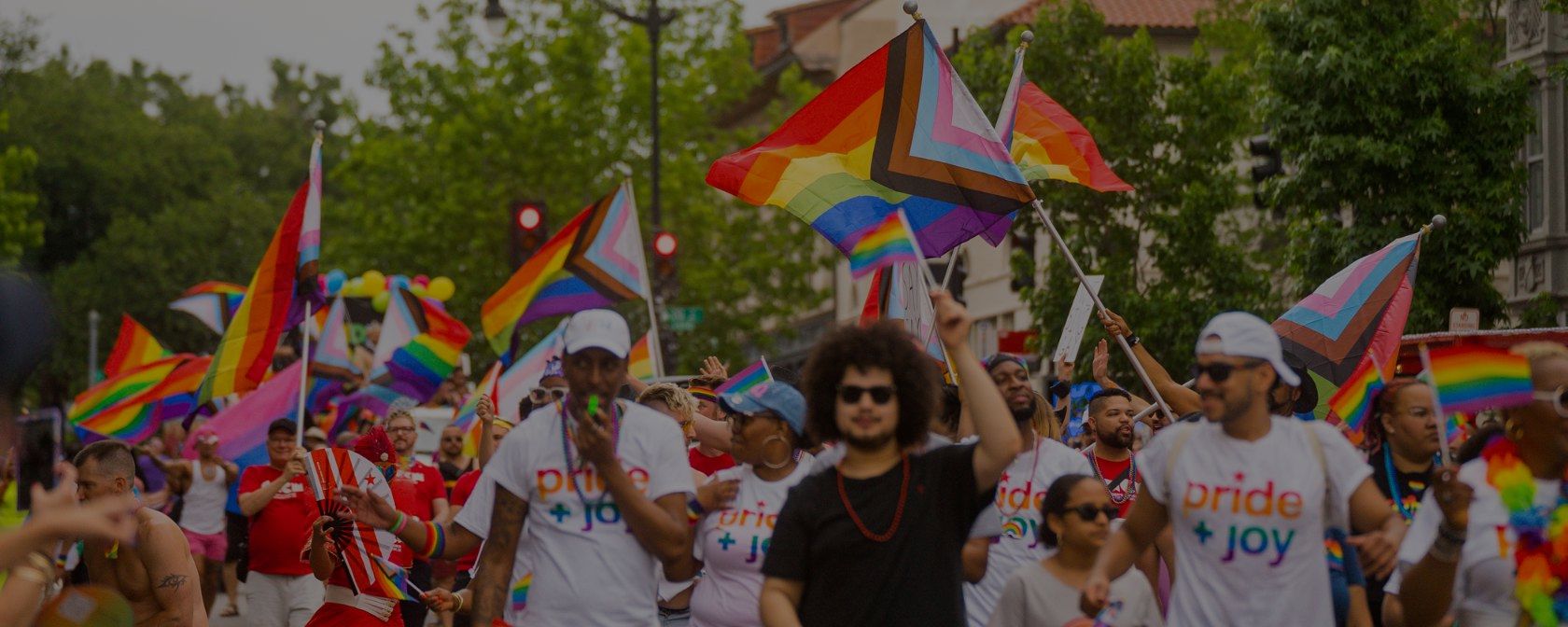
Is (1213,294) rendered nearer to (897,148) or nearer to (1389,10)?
(1389,10)

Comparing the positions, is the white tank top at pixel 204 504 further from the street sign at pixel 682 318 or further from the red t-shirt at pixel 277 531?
the street sign at pixel 682 318

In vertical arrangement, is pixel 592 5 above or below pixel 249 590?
above

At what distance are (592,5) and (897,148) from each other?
1306 inches

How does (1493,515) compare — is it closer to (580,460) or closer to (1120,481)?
(580,460)

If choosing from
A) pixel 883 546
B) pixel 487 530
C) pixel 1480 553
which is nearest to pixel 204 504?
pixel 487 530

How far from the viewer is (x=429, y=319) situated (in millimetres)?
19625

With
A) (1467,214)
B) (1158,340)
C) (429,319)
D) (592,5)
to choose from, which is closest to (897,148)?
(429,319)

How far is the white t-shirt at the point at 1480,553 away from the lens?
6.31m

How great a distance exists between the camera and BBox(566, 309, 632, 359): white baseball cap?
272 inches

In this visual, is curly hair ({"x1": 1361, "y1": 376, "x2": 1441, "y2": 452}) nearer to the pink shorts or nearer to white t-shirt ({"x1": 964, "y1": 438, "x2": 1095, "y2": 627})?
white t-shirt ({"x1": 964, "y1": 438, "x2": 1095, "y2": 627})

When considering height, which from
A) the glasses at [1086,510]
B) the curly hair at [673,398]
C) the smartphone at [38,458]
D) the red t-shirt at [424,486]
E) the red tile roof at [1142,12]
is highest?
the red tile roof at [1142,12]

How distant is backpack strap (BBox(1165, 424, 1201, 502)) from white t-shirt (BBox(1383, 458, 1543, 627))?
2.25ft

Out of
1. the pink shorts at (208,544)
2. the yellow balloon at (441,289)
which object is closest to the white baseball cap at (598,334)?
the pink shorts at (208,544)

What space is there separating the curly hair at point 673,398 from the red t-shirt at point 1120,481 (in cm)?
197
